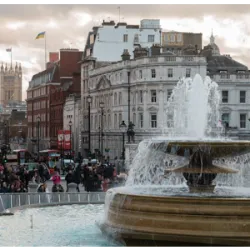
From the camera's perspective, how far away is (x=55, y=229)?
2073 centimetres

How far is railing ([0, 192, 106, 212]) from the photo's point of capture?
26.7 m

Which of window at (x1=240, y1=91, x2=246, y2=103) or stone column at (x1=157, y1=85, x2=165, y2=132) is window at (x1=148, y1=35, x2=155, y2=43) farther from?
window at (x1=240, y1=91, x2=246, y2=103)

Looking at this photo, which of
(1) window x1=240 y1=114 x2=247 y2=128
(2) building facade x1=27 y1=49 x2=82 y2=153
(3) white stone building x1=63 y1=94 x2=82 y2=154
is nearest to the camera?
(1) window x1=240 y1=114 x2=247 y2=128

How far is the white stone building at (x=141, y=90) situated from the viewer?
77562mm

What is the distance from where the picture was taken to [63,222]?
2212cm

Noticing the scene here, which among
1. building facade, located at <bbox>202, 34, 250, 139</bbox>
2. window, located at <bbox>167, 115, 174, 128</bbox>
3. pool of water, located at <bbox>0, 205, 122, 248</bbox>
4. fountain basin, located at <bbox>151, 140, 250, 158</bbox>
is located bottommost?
pool of water, located at <bbox>0, 205, 122, 248</bbox>

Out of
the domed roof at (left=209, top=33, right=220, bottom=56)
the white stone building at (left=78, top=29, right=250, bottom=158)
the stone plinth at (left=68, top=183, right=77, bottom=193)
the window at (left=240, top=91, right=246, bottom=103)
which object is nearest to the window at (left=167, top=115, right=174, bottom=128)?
the white stone building at (left=78, top=29, right=250, bottom=158)

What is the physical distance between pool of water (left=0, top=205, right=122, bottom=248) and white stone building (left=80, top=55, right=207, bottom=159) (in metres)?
52.1

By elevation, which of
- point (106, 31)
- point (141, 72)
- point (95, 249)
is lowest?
point (95, 249)

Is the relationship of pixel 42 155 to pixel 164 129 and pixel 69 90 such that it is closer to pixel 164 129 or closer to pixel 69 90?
pixel 164 129

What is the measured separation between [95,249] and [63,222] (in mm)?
4793

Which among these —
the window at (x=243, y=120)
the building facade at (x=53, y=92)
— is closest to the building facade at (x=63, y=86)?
the building facade at (x=53, y=92)

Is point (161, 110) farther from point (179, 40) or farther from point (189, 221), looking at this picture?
point (189, 221)

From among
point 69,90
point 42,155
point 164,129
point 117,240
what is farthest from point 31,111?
point 117,240
